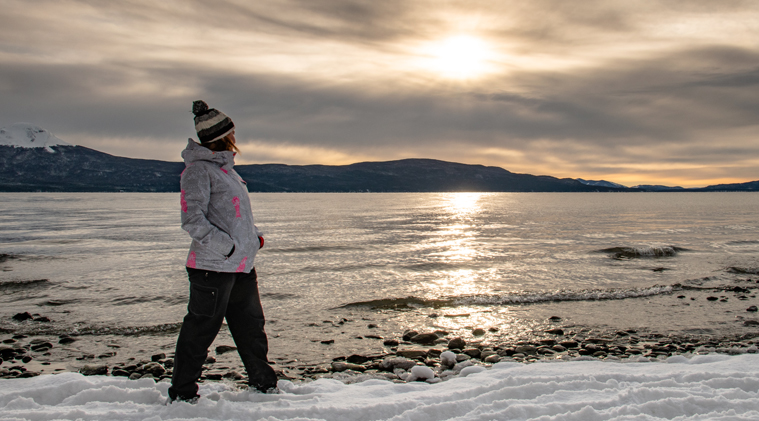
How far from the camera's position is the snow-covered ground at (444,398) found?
4.18 meters

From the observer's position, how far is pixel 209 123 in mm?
4492

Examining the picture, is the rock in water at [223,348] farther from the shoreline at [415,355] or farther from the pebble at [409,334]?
the pebble at [409,334]

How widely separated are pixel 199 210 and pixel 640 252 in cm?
2316

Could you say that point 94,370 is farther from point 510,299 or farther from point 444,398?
point 510,299

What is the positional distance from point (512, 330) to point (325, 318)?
13.1ft

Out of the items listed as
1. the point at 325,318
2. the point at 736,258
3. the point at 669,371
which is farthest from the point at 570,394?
the point at 736,258

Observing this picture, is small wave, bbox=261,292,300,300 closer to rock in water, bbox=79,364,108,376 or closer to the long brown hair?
rock in water, bbox=79,364,108,376

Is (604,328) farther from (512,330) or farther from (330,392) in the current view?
(330,392)

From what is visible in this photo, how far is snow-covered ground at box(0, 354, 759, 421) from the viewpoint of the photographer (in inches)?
165

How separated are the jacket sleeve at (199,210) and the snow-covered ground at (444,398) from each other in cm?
160

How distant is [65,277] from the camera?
15.3m

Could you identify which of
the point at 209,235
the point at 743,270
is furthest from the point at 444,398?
the point at 743,270

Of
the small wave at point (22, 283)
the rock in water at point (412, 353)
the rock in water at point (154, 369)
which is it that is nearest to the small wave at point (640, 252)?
the rock in water at point (412, 353)

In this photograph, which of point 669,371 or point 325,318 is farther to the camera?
point 325,318
